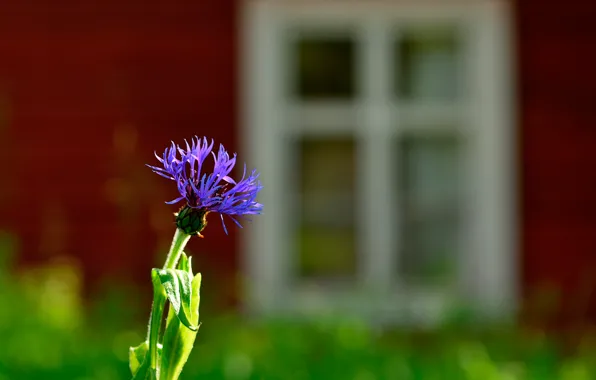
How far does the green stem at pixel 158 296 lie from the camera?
3.03 ft

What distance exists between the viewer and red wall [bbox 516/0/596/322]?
475 cm

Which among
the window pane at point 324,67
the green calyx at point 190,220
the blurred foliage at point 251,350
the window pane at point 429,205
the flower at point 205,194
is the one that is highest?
the window pane at point 324,67

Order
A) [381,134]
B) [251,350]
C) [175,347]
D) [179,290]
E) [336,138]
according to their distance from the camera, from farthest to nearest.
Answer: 1. [336,138]
2. [381,134]
3. [251,350]
4. [175,347]
5. [179,290]

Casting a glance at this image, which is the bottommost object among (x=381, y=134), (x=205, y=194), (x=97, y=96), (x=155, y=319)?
(x=155, y=319)

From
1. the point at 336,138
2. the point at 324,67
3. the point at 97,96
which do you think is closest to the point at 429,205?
the point at 336,138

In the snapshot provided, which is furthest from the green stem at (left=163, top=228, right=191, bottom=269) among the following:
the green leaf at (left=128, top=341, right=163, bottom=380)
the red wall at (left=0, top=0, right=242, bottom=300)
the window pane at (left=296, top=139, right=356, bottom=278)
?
the window pane at (left=296, top=139, right=356, bottom=278)

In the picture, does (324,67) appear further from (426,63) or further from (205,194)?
(205,194)

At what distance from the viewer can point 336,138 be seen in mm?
4793

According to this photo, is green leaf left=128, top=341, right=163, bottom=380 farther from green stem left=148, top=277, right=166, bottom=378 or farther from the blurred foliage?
the blurred foliage

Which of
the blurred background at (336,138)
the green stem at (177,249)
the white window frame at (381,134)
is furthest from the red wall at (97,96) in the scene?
the green stem at (177,249)

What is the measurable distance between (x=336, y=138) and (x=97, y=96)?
1.09 meters

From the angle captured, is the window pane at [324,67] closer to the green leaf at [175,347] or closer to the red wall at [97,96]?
the red wall at [97,96]

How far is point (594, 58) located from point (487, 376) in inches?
112

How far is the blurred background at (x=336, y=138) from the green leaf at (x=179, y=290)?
3.67m
